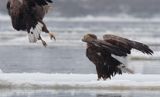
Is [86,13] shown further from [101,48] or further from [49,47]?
[101,48]

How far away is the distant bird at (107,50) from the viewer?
1160 cm

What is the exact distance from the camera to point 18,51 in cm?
2147

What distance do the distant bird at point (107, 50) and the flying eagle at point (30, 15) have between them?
93cm

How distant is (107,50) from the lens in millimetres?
11727

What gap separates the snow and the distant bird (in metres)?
0.40

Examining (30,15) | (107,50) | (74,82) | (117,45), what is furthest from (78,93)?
(30,15)

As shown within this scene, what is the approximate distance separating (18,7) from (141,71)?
544cm

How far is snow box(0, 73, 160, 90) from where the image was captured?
12469mm

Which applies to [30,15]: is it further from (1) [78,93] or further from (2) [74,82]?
(2) [74,82]

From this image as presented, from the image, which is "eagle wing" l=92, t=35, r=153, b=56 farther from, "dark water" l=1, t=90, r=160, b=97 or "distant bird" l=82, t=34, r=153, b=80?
"dark water" l=1, t=90, r=160, b=97

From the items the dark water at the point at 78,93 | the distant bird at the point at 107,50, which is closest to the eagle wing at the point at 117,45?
the distant bird at the point at 107,50

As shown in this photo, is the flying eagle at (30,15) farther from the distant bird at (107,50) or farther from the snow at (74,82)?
the snow at (74,82)

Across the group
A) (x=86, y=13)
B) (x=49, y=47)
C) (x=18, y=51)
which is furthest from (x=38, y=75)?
(x=86, y=13)

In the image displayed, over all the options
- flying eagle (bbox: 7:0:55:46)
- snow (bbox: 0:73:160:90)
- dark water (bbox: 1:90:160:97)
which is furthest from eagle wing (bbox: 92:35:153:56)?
flying eagle (bbox: 7:0:55:46)
